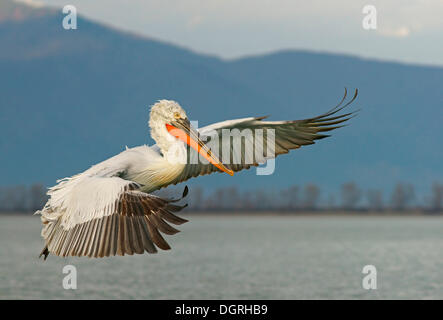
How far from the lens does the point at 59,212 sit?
7.38m

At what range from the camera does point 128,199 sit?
6977mm

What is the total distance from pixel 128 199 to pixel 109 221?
29 centimetres

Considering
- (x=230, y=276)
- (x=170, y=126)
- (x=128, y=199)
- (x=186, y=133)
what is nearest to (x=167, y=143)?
(x=170, y=126)

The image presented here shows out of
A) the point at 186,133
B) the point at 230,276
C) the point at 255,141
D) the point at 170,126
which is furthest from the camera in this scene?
the point at 230,276

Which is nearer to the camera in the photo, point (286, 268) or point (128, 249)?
point (128, 249)

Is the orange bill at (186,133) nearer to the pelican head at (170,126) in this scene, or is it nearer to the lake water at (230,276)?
the pelican head at (170,126)

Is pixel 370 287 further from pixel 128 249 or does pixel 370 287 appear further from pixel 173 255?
pixel 128 249

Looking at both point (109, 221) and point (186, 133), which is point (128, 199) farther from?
point (186, 133)

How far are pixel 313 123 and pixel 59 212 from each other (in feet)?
12.1

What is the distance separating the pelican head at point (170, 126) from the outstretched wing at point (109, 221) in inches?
32.4

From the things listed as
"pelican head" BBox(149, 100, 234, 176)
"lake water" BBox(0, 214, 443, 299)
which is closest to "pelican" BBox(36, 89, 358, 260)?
"pelican head" BBox(149, 100, 234, 176)

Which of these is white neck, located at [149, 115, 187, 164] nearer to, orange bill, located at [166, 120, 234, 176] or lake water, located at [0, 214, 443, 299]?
orange bill, located at [166, 120, 234, 176]
